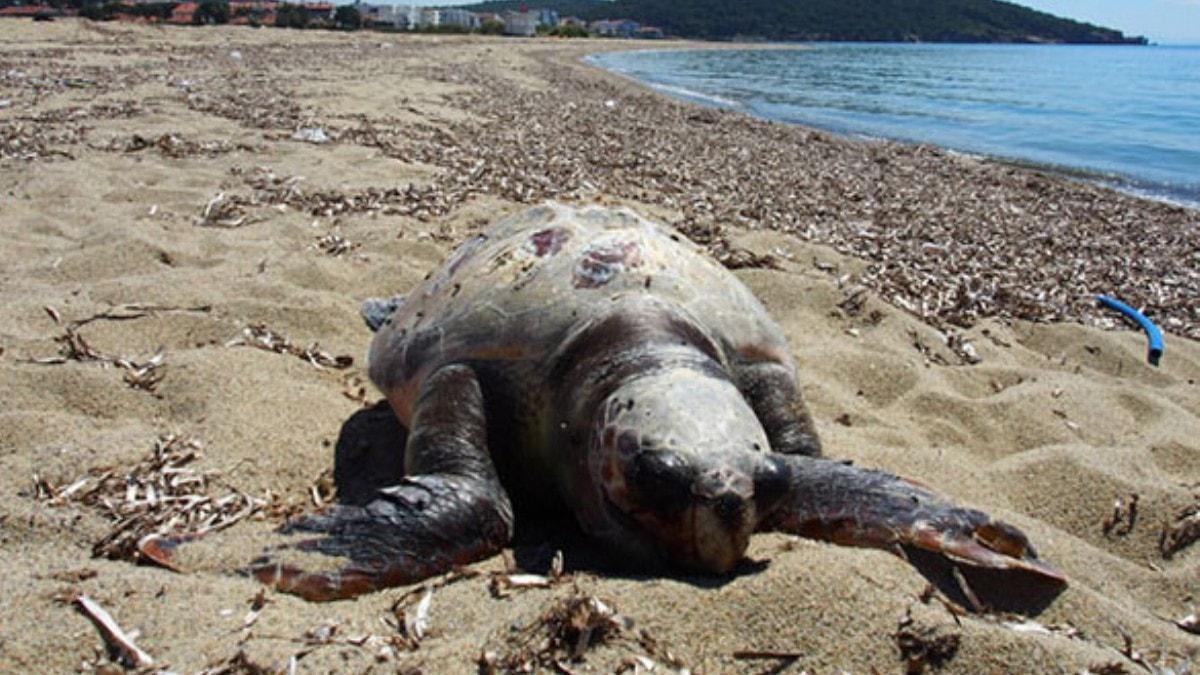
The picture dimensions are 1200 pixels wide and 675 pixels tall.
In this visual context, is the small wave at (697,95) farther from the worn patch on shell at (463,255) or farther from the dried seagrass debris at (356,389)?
the dried seagrass debris at (356,389)

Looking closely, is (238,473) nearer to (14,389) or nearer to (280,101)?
(14,389)

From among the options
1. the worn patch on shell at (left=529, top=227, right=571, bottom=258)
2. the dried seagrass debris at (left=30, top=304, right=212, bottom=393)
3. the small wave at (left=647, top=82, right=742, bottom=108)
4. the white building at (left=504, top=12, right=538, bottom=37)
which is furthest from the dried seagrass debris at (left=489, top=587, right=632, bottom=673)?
the white building at (left=504, top=12, right=538, bottom=37)

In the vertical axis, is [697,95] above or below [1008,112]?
below

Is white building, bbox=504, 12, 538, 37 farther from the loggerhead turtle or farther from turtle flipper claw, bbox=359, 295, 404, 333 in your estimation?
the loggerhead turtle

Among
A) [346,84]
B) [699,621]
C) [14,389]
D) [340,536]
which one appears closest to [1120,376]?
[699,621]

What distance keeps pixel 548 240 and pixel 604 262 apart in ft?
1.33

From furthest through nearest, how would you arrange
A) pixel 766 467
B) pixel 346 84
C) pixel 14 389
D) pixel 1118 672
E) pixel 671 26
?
pixel 671 26 < pixel 346 84 < pixel 14 389 < pixel 766 467 < pixel 1118 672

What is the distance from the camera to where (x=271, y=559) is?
96.2 inches

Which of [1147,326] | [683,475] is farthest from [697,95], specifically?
[683,475]

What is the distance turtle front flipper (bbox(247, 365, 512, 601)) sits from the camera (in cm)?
242

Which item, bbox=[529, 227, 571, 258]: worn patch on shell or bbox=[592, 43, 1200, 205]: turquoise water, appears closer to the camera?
bbox=[529, 227, 571, 258]: worn patch on shell

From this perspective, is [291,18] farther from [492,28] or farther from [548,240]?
[548,240]

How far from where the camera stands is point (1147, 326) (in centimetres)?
592

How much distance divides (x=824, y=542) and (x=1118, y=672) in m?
0.83
